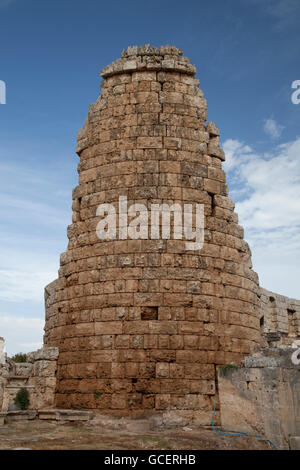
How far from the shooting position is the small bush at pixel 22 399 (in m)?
8.74

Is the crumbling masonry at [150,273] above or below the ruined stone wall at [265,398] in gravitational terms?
above

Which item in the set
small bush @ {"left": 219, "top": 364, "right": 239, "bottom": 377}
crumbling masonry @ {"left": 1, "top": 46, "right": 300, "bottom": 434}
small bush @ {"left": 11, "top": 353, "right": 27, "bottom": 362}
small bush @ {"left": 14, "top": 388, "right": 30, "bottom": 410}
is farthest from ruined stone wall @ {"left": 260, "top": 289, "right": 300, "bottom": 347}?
small bush @ {"left": 11, "top": 353, "right": 27, "bottom": 362}

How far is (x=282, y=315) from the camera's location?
1402 centimetres

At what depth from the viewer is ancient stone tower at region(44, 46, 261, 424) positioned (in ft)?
26.3

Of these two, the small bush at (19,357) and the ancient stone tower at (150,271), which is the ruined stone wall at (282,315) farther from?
the small bush at (19,357)

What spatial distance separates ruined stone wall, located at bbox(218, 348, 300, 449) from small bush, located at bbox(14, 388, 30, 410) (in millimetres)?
3618

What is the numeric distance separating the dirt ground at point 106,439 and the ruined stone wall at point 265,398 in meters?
0.31

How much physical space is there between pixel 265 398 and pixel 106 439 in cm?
237

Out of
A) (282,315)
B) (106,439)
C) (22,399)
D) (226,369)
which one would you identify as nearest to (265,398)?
(226,369)

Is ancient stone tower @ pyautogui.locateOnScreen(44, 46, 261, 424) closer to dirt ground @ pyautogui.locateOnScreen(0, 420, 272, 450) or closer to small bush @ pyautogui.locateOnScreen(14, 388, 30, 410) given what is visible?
small bush @ pyautogui.locateOnScreen(14, 388, 30, 410)

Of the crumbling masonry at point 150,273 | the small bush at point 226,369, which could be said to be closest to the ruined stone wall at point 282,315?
the crumbling masonry at point 150,273

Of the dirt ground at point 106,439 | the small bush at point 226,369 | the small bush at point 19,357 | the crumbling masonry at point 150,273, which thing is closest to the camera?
the dirt ground at point 106,439

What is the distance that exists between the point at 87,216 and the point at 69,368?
2887 mm
